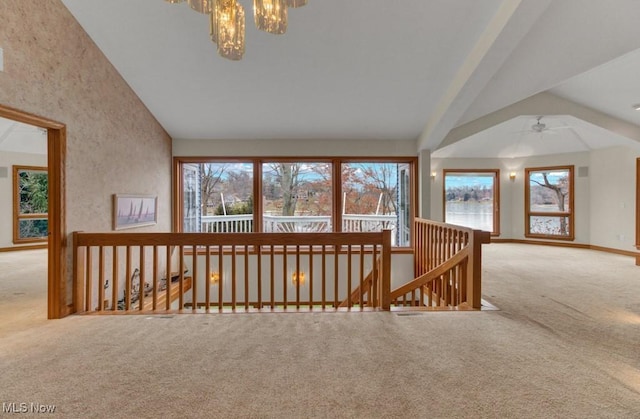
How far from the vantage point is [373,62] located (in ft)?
12.1

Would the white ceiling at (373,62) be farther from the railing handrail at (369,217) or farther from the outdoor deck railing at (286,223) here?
the outdoor deck railing at (286,223)

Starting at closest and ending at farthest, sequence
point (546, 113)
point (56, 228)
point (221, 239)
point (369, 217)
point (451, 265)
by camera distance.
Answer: point (56, 228) → point (221, 239) → point (451, 265) → point (546, 113) → point (369, 217)

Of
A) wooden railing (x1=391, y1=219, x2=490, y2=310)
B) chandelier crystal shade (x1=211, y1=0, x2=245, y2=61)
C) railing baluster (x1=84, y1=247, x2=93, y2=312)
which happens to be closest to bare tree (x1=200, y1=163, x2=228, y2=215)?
railing baluster (x1=84, y1=247, x2=93, y2=312)

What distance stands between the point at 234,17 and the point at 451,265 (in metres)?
3.22

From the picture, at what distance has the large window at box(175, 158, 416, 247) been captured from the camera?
19.3 feet

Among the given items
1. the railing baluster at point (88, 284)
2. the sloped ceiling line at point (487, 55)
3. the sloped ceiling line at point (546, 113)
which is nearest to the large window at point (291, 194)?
the sloped ceiling line at point (546, 113)

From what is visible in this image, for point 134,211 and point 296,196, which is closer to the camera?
point 134,211

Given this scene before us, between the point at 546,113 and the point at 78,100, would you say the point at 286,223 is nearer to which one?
the point at 78,100

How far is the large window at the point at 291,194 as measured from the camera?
5.89 metres

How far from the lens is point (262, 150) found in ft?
18.8

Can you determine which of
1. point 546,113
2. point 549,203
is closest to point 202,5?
point 546,113

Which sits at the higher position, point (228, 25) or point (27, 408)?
point (228, 25)

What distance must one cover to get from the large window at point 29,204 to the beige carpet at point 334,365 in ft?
20.2

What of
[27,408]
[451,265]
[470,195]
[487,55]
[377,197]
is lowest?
[27,408]
